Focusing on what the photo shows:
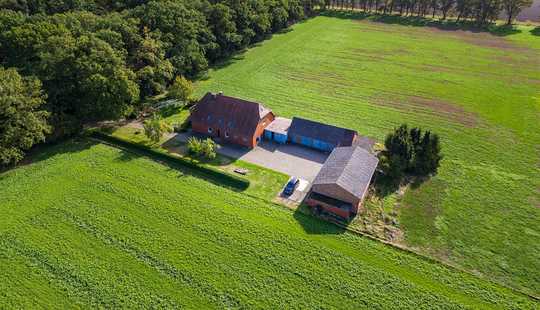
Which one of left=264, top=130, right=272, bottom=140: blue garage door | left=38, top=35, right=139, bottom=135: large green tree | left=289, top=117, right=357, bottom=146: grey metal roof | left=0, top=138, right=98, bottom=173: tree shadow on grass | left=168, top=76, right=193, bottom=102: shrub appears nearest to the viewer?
left=0, top=138, right=98, bottom=173: tree shadow on grass

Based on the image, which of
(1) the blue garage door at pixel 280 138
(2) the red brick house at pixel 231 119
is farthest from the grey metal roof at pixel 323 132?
(2) the red brick house at pixel 231 119

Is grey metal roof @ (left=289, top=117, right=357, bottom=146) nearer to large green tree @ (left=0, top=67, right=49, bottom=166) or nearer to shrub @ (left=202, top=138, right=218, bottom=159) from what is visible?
shrub @ (left=202, top=138, right=218, bottom=159)

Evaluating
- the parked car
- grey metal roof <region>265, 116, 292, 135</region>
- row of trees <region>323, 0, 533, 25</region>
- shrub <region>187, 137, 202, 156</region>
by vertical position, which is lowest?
the parked car

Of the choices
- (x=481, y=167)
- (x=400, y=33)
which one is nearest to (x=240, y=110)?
(x=481, y=167)

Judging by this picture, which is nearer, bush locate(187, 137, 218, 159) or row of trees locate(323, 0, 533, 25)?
bush locate(187, 137, 218, 159)

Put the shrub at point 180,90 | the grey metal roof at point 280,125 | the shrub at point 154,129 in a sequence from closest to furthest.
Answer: the shrub at point 154,129
the grey metal roof at point 280,125
the shrub at point 180,90

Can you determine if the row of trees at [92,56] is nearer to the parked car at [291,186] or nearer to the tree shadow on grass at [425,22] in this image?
the parked car at [291,186]

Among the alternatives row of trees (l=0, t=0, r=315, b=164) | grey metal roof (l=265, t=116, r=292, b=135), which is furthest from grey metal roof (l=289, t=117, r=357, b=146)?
row of trees (l=0, t=0, r=315, b=164)
